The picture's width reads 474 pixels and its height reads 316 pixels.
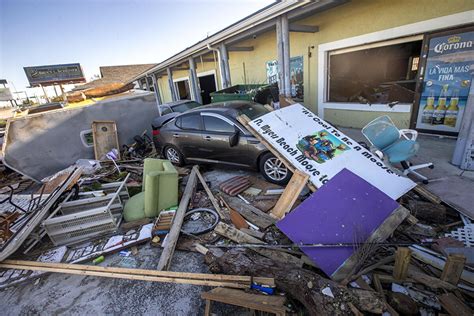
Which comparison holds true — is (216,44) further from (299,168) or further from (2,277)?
(2,277)

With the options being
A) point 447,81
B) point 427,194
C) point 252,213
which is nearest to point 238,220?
point 252,213

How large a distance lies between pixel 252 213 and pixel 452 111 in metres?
5.11

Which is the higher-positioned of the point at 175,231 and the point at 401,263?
the point at 401,263

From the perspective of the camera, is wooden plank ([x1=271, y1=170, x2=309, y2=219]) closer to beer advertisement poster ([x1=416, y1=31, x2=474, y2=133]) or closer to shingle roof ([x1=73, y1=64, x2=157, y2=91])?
beer advertisement poster ([x1=416, y1=31, x2=474, y2=133])

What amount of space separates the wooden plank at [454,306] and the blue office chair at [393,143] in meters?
2.26

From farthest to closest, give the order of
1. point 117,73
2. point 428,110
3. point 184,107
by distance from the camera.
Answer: point 117,73
point 184,107
point 428,110

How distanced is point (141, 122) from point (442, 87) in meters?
8.79

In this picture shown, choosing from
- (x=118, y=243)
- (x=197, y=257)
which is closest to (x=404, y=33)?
(x=197, y=257)

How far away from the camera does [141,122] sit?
8.13 metres

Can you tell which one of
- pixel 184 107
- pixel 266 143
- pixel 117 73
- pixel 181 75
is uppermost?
pixel 117 73

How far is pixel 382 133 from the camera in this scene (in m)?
3.84

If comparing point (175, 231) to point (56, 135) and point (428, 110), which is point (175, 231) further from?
point (428, 110)

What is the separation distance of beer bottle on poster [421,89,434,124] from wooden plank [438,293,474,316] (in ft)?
16.3

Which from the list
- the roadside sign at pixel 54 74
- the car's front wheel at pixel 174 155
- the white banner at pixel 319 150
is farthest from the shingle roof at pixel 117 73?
the white banner at pixel 319 150
